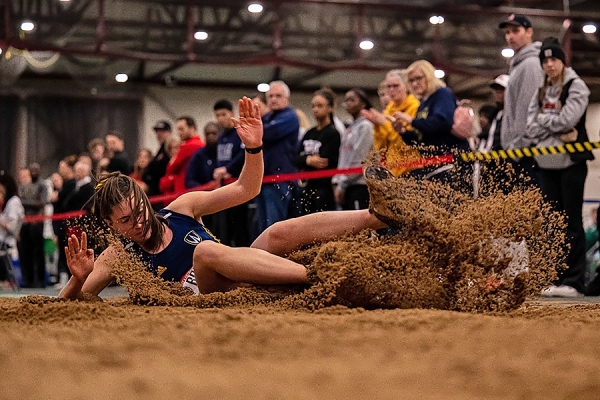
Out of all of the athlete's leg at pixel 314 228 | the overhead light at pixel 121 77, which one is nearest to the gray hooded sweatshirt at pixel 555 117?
the athlete's leg at pixel 314 228

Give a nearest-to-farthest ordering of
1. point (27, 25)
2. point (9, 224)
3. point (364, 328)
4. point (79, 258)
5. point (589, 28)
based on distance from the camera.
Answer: point (364, 328) < point (79, 258) < point (9, 224) < point (589, 28) < point (27, 25)

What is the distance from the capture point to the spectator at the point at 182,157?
9.55 m

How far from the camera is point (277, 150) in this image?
8359mm

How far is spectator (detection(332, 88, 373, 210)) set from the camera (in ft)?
25.5

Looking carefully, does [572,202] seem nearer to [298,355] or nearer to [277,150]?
[277,150]

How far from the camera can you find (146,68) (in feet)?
63.6

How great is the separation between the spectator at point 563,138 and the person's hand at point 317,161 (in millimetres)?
1947

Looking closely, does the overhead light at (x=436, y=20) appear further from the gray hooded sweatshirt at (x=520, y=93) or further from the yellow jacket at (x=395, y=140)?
the gray hooded sweatshirt at (x=520, y=93)

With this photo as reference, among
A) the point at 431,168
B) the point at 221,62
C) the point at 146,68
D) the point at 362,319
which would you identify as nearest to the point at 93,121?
the point at 146,68

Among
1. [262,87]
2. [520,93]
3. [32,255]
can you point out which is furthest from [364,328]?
[262,87]

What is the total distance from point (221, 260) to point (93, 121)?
16.0 m

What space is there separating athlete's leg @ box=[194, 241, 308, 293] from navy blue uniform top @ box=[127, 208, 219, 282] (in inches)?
11.1

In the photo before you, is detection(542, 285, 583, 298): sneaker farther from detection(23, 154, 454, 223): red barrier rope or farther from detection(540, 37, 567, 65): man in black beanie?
detection(540, 37, 567, 65): man in black beanie

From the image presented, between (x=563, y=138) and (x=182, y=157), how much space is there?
429 centimetres
